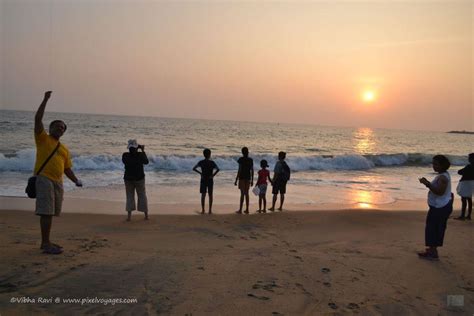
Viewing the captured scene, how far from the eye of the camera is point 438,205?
6.29m

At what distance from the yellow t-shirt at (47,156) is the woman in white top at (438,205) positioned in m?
5.37

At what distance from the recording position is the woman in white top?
20.3ft

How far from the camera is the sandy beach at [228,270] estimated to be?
4309 mm

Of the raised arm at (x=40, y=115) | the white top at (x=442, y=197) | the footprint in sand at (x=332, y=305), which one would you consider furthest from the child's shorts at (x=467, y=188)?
the raised arm at (x=40, y=115)

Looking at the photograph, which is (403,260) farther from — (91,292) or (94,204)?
(94,204)

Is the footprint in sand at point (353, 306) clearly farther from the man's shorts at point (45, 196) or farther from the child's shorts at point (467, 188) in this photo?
the child's shorts at point (467, 188)

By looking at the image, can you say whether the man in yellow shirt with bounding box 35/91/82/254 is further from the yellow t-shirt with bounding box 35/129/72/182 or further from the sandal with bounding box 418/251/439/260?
the sandal with bounding box 418/251/439/260

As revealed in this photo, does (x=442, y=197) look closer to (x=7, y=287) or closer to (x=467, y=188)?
(x=467, y=188)

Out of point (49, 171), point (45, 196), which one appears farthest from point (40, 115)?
point (45, 196)

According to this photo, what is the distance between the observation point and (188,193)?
1388 cm

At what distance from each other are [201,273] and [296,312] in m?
1.46

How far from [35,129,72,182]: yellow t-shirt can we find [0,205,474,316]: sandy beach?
1.15m

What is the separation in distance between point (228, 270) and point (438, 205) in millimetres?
3488

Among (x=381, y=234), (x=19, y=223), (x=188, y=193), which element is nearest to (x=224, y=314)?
(x=381, y=234)
